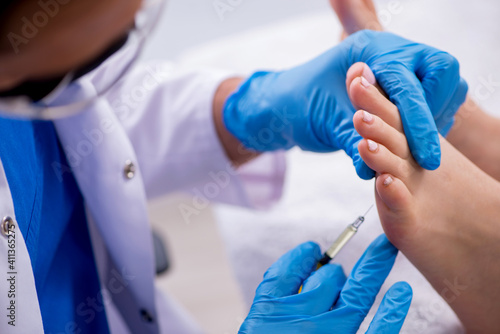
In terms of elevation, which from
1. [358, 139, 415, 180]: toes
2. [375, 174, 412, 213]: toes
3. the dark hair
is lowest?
[375, 174, 412, 213]: toes

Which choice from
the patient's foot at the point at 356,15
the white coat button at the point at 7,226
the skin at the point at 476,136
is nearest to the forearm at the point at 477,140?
the skin at the point at 476,136

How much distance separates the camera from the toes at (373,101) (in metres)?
0.63

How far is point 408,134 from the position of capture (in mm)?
642

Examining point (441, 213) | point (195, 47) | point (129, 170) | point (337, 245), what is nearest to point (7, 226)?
point (129, 170)

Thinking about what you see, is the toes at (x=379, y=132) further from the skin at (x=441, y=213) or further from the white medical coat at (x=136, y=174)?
the white medical coat at (x=136, y=174)

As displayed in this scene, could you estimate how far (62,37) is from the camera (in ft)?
1.32

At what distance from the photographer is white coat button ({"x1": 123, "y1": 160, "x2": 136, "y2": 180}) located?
80cm

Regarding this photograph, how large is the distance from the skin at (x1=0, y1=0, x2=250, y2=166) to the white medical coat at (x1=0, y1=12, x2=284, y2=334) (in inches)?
8.8

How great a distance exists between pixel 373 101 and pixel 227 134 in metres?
0.36

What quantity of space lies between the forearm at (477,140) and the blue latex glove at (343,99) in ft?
0.41

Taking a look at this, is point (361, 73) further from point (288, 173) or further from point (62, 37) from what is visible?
point (288, 173)

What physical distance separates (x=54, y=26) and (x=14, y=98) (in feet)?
0.31

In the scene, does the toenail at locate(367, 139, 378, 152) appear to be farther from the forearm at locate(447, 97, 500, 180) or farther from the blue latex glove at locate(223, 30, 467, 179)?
the forearm at locate(447, 97, 500, 180)

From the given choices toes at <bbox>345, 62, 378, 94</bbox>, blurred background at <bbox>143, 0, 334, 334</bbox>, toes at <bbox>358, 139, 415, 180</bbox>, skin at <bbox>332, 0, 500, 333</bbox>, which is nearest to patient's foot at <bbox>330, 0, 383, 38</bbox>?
skin at <bbox>332, 0, 500, 333</bbox>
